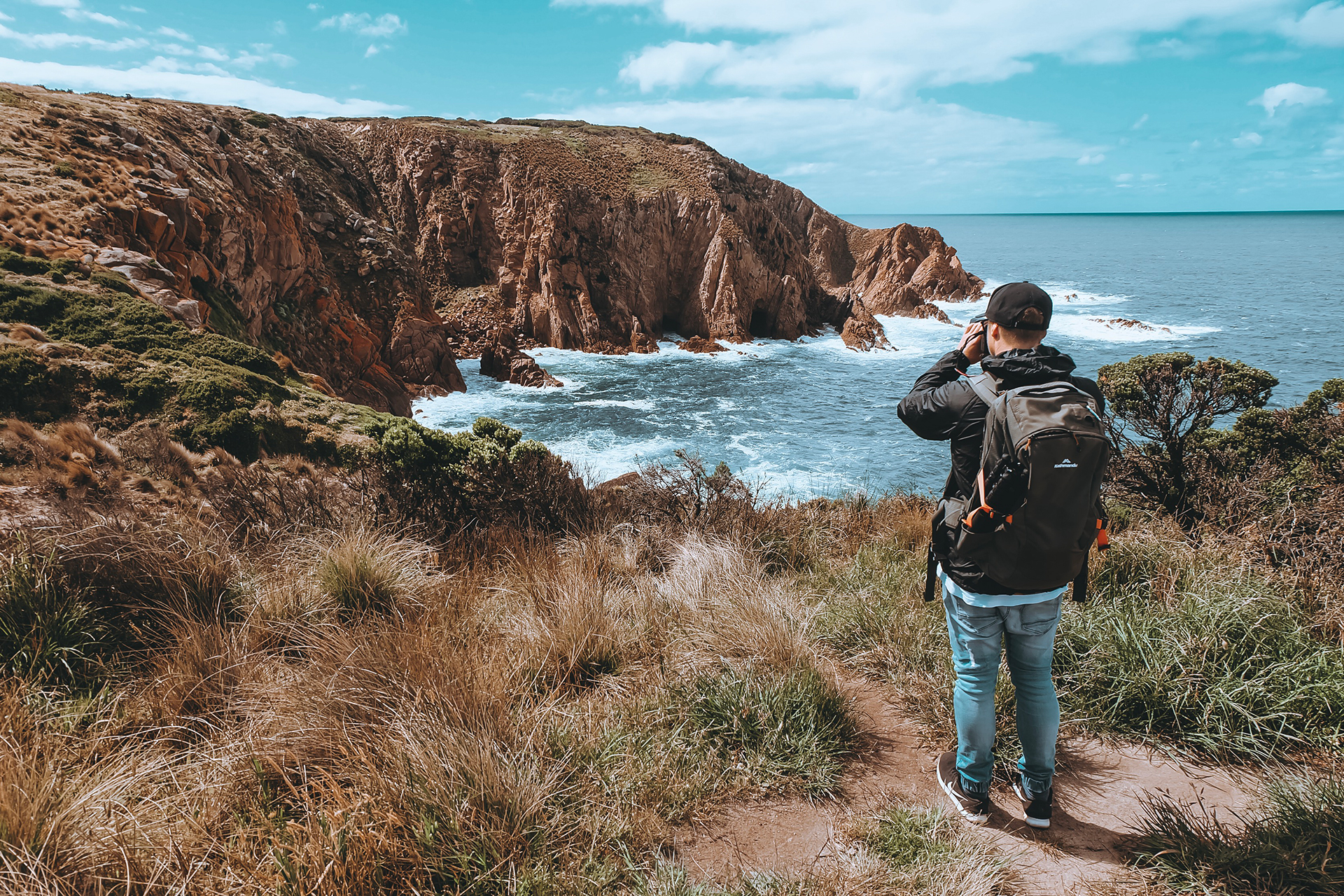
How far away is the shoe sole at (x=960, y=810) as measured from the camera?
2789mm

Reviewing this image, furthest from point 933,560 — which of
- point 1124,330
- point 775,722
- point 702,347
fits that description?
point 1124,330

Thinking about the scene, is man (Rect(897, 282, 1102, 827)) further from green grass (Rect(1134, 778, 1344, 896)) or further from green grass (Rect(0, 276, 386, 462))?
green grass (Rect(0, 276, 386, 462))

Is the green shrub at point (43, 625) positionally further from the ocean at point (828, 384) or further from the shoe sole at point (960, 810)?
the ocean at point (828, 384)

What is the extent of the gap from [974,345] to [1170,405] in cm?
667

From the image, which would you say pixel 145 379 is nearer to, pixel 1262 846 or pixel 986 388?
pixel 986 388

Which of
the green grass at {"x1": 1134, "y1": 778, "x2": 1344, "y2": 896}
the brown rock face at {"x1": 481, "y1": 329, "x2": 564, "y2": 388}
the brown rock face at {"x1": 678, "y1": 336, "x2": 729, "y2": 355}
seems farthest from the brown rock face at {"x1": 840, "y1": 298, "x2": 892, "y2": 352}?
the green grass at {"x1": 1134, "y1": 778, "x2": 1344, "y2": 896}

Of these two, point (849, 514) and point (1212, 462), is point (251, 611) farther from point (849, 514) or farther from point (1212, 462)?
point (1212, 462)

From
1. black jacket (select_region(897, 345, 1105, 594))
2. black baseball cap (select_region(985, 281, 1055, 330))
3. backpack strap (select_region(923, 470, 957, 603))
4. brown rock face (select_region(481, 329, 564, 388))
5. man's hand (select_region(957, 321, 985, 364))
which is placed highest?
black baseball cap (select_region(985, 281, 1055, 330))

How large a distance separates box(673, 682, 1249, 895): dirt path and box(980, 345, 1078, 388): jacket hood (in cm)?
196

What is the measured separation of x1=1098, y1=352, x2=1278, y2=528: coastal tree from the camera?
728 cm

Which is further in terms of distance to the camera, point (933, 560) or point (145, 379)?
point (145, 379)

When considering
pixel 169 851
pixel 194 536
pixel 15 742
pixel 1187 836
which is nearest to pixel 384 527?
pixel 194 536

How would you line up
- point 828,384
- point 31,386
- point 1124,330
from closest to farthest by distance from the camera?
1. point 31,386
2. point 828,384
3. point 1124,330

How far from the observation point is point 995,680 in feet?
8.71
